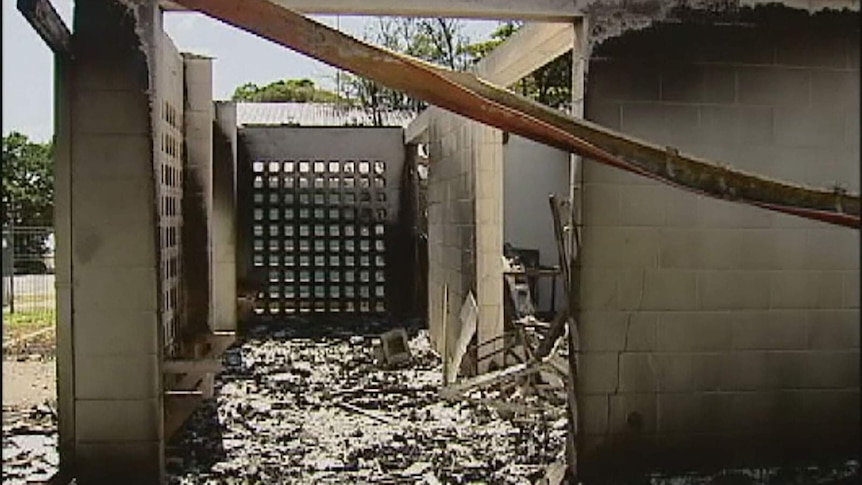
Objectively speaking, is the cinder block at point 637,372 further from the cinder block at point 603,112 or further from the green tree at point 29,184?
the green tree at point 29,184

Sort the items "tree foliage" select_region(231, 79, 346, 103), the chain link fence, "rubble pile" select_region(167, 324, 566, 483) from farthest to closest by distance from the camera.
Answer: "tree foliage" select_region(231, 79, 346, 103)
the chain link fence
"rubble pile" select_region(167, 324, 566, 483)

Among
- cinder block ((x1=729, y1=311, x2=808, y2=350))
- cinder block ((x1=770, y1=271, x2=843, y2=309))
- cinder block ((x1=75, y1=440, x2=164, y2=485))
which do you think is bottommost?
cinder block ((x1=75, y1=440, x2=164, y2=485))

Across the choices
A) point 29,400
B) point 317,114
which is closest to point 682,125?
point 29,400

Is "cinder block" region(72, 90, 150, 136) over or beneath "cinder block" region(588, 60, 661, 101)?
beneath

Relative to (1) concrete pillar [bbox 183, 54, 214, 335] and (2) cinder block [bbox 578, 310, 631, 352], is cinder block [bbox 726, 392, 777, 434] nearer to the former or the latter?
(2) cinder block [bbox 578, 310, 631, 352]

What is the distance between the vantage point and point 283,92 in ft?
99.6

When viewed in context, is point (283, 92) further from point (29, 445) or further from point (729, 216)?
point (729, 216)

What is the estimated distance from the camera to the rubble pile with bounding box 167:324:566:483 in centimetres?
481

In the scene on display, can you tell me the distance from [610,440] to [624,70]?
1729 millimetres

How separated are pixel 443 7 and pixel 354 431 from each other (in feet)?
8.80

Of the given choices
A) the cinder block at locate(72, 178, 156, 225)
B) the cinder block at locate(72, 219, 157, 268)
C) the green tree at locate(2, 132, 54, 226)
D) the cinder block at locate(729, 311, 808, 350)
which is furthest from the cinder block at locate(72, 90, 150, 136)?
the green tree at locate(2, 132, 54, 226)

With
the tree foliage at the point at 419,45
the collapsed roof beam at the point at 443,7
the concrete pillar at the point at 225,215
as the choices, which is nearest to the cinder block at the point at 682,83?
the collapsed roof beam at the point at 443,7

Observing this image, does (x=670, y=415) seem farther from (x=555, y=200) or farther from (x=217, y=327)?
(x=217, y=327)

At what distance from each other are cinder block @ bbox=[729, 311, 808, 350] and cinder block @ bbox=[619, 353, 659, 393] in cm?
44
